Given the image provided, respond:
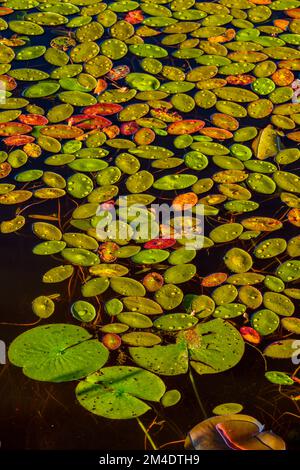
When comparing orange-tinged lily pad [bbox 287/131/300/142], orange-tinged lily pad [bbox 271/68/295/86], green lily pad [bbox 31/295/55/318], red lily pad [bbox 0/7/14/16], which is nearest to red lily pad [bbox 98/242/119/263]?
green lily pad [bbox 31/295/55/318]

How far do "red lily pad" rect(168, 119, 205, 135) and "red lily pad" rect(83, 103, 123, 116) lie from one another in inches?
9.1

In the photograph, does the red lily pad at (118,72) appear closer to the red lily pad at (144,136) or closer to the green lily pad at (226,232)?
the red lily pad at (144,136)

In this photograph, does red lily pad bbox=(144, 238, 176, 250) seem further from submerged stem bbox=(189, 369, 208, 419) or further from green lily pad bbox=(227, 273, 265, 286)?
submerged stem bbox=(189, 369, 208, 419)

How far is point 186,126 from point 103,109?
0.33 meters

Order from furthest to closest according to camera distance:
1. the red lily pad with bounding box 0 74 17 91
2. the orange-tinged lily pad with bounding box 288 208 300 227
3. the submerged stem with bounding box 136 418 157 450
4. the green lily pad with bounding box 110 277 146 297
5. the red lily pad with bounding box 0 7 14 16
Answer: the red lily pad with bounding box 0 7 14 16 < the red lily pad with bounding box 0 74 17 91 < the orange-tinged lily pad with bounding box 288 208 300 227 < the green lily pad with bounding box 110 277 146 297 < the submerged stem with bounding box 136 418 157 450

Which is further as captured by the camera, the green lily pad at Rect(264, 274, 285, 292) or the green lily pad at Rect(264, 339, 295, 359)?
the green lily pad at Rect(264, 274, 285, 292)

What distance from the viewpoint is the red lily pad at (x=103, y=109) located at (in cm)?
296

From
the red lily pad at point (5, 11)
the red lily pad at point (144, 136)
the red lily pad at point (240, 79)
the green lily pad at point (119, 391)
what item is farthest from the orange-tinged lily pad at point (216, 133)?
the red lily pad at point (5, 11)

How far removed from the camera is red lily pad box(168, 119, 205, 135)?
290 centimetres

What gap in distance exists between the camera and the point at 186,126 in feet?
9.57

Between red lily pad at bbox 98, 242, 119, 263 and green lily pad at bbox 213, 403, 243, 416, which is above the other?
red lily pad at bbox 98, 242, 119, 263

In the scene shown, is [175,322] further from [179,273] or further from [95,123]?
[95,123]

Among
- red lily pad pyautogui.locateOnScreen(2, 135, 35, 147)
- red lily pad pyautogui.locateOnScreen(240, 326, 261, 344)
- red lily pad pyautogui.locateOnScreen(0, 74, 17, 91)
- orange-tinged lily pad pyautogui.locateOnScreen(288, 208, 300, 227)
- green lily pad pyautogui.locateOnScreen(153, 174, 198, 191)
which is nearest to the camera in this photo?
red lily pad pyautogui.locateOnScreen(240, 326, 261, 344)

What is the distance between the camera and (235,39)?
3367 millimetres
